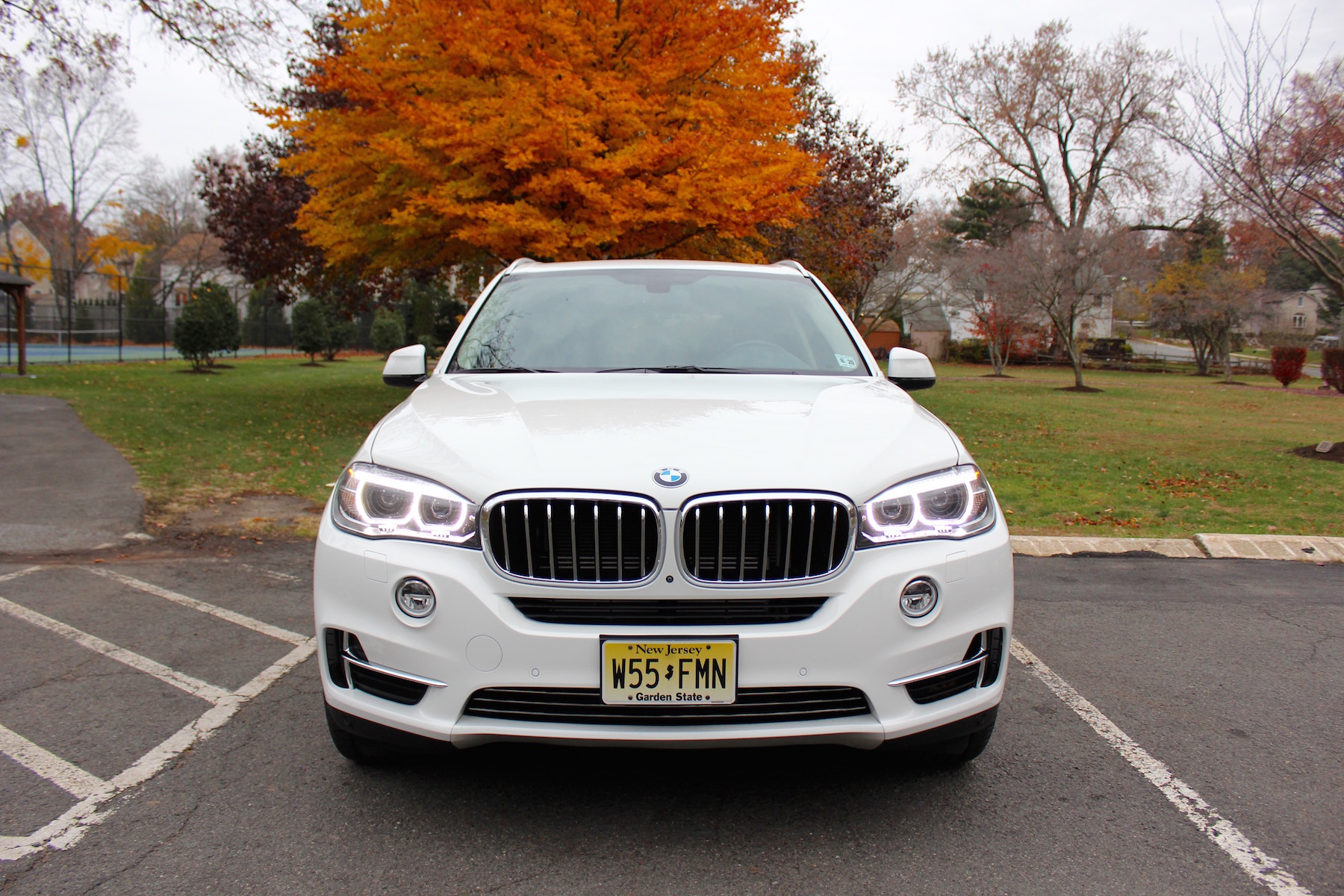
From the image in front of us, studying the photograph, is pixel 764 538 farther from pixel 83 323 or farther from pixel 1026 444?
pixel 83 323

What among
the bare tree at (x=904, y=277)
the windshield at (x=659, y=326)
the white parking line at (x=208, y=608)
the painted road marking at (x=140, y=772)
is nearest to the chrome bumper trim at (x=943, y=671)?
A: the windshield at (x=659, y=326)

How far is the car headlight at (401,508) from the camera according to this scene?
8.23 ft

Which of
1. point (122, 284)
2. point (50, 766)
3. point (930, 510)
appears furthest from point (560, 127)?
point (122, 284)

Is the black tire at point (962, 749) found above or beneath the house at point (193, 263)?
beneath

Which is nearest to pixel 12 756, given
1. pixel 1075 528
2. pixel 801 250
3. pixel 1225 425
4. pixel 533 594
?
pixel 533 594

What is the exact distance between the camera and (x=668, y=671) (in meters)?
2.39

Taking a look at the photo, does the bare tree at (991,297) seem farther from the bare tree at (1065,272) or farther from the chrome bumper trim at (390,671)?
the chrome bumper trim at (390,671)

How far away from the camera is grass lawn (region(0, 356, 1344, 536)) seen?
8273mm

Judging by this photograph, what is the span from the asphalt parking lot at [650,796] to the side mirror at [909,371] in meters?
1.34

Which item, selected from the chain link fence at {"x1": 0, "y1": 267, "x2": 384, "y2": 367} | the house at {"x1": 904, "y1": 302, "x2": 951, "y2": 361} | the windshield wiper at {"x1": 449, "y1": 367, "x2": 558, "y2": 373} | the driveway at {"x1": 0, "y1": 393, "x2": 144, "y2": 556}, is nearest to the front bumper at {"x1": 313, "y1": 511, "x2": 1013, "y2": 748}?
the windshield wiper at {"x1": 449, "y1": 367, "x2": 558, "y2": 373}

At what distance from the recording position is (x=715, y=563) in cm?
245

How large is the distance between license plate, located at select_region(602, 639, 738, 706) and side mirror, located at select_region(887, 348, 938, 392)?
1.83m

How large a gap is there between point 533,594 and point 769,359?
69.8 inches

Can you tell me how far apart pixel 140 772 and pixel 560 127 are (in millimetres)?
9090
